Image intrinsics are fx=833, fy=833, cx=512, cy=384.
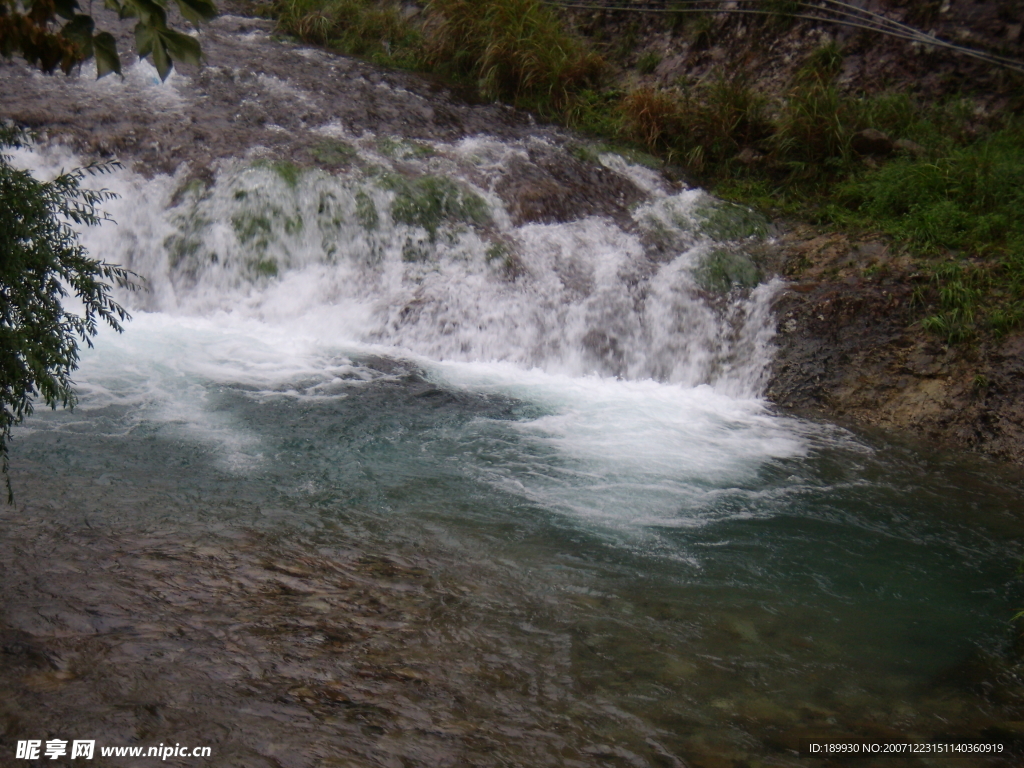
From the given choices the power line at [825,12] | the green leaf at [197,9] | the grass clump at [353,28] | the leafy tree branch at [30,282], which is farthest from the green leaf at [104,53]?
the grass clump at [353,28]

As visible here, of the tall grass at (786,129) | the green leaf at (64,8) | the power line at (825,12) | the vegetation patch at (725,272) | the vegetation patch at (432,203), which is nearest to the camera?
the green leaf at (64,8)

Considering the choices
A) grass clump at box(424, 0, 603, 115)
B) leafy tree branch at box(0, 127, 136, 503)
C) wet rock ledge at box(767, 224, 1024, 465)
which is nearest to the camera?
leafy tree branch at box(0, 127, 136, 503)

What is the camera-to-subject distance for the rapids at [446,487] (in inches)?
120

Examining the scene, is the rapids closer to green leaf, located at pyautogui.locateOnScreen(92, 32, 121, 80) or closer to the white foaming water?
the white foaming water

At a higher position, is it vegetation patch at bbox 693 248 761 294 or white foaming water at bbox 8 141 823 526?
vegetation patch at bbox 693 248 761 294

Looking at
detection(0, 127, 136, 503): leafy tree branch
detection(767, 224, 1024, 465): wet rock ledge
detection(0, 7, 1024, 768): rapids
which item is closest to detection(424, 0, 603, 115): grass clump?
detection(0, 7, 1024, 768): rapids

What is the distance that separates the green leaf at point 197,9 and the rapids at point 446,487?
6.97ft

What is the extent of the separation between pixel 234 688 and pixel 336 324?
212 inches

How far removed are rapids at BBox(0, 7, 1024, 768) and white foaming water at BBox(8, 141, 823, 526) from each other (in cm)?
4

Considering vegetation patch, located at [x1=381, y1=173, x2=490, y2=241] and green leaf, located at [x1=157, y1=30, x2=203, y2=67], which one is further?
vegetation patch, located at [x1=381, y1=173, x2=490, y2=241]

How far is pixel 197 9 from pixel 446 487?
3462 mm

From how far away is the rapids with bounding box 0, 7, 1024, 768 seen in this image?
120 inches

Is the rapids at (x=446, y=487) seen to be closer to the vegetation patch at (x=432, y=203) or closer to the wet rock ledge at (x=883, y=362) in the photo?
the vegetation patch at (x=432, y=203)

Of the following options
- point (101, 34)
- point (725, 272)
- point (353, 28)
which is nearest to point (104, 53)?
point (101, 34)
